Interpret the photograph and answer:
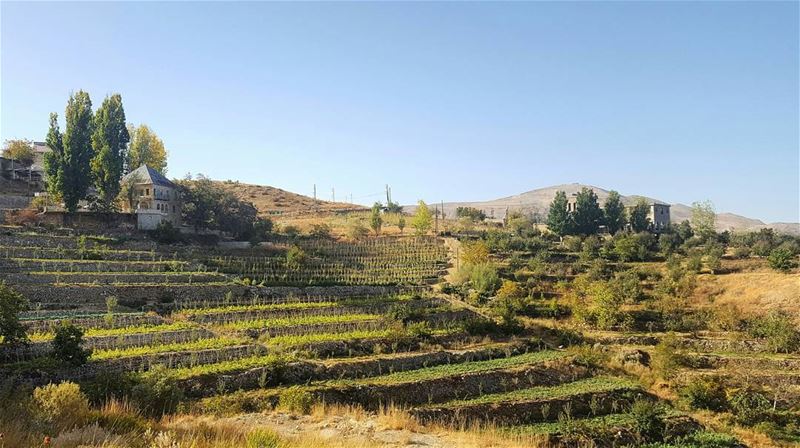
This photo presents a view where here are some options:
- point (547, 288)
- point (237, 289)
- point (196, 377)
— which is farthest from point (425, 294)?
point (196, 377)

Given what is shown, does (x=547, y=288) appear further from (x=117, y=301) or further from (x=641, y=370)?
(x=117, y=301)

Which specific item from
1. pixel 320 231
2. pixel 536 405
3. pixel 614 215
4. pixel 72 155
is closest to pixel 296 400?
pixel 536 405

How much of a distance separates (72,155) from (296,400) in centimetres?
3423

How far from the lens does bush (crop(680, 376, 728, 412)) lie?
22000 mm

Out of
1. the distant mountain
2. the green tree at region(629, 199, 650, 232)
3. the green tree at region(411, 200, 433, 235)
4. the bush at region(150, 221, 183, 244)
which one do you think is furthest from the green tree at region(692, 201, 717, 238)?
the distant mountain

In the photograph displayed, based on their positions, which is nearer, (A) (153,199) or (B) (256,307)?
(B) (256,307)

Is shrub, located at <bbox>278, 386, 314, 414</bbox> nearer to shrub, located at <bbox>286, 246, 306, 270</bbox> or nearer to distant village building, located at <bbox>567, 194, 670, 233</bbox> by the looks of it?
shrub, located at <bbox>286, 246, 306, 270</bbox>

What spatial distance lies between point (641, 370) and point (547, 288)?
13.5 metres

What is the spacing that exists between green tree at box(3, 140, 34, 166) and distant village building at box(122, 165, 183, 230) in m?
19.6

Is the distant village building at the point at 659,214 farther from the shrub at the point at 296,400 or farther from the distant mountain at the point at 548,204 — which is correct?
the distant mountain at the point at 548,204

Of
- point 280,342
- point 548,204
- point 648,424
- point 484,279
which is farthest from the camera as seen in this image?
point 548,204

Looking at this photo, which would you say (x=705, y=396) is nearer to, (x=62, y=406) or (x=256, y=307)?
(x=256, y=307)

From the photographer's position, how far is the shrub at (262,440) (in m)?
7.42

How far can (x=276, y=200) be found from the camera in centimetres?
8556
